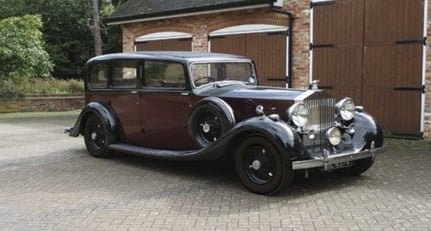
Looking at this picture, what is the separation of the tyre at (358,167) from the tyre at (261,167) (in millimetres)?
1427

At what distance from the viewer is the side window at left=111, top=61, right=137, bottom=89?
853 centimetres

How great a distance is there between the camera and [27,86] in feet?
64.8

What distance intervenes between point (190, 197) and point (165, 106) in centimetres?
196

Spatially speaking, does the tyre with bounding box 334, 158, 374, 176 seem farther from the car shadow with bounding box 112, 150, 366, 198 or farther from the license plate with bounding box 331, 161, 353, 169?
the license plate with bounding box 331, 161, 353, 169

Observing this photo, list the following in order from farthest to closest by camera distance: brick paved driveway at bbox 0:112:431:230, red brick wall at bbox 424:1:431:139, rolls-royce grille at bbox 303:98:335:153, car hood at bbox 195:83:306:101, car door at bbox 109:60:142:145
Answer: red brick wall at bbox 424:1:431:139
car door at bbox 109:60:142:145
car hood at bbox 195:83:306:101
rolls-royce grille at bbox 303:98:335:153
brick paved driveway at bbox 0:112:431:230

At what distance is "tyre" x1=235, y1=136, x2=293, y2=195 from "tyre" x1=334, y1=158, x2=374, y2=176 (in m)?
1.43

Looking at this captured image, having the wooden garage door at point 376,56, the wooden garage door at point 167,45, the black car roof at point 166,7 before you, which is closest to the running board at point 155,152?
the wooden garage door at point 376,56

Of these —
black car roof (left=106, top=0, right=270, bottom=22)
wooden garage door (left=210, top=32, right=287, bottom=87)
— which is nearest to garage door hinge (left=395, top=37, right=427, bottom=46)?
wooden garage door (left=210, top=32, right=287, bottom=87)

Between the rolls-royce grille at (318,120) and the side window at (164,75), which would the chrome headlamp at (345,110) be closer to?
the rolls-royce grille at (318,120)

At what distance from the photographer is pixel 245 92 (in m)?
7.26

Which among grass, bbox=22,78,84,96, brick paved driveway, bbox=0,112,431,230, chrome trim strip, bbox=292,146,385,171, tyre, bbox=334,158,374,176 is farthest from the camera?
grass, bbox=22,78,84,96

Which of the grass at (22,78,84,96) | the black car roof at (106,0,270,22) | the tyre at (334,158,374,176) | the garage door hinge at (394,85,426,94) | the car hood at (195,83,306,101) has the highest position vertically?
the black car roof at (106,0,270,22)

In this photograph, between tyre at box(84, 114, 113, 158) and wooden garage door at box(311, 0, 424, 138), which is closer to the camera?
tyre at box(84, 114, 113, 158)

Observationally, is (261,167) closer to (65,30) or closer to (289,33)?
(289,33)
